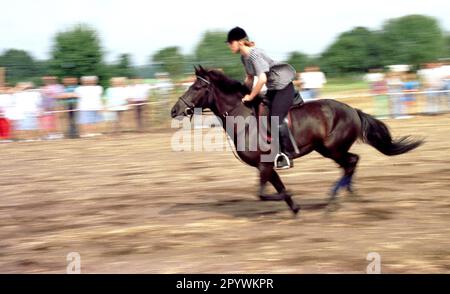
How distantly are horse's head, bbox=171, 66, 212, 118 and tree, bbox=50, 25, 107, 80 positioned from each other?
51.6ft

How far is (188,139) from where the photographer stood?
51.5 ft

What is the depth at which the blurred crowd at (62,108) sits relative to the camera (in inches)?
650

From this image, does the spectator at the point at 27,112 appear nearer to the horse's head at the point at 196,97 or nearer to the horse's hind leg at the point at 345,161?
the horse's head at the point at 196,97

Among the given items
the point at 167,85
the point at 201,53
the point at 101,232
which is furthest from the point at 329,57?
the point at 101,232

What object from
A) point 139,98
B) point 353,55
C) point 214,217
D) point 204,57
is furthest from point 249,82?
point 353,55

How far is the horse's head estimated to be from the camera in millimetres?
7628

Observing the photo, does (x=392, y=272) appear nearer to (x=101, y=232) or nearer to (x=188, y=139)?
(x=101, y=232)

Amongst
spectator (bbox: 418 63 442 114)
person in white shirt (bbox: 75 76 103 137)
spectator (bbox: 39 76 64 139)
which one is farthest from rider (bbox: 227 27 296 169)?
spectator (bbox: 418 63 442 114)

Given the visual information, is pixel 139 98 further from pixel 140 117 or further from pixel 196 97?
pixel 196 97

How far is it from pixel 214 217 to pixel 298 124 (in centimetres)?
149

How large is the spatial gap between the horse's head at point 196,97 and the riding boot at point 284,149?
0.91 m

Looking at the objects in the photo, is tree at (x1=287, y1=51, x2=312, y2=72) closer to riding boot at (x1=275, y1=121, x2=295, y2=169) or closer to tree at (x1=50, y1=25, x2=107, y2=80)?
tree at (x1=50, y1=25, x2=107, y2=80)

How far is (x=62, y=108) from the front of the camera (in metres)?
16.8
